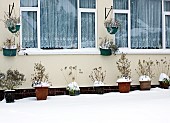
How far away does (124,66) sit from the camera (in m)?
10.9

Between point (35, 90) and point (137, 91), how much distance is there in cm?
337

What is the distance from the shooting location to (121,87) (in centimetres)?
1073

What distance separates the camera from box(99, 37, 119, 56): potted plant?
35.2 ft

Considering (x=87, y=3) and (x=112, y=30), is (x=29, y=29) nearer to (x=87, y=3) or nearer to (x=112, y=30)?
(x=87, y=3)

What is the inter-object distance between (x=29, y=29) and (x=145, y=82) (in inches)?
162

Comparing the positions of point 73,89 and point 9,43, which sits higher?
point 9,43

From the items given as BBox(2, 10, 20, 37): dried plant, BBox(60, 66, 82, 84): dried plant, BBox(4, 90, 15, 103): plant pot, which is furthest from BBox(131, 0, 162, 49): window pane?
BBox(4, 90, 15, 103): plant pot

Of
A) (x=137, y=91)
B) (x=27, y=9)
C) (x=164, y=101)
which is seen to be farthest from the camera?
(x=137, y=91)

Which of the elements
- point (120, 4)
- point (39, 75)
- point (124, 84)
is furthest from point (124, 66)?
point (39, 75)

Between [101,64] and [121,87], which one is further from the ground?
[101,64]

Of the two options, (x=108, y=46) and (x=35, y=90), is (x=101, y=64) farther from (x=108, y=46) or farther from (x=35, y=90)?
(x=35, y=90)

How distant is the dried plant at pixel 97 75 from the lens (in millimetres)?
10727

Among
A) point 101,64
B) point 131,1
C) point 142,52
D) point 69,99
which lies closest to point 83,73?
point 101,64

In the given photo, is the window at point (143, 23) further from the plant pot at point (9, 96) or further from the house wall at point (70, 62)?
the plant pot at point (9, 96)
